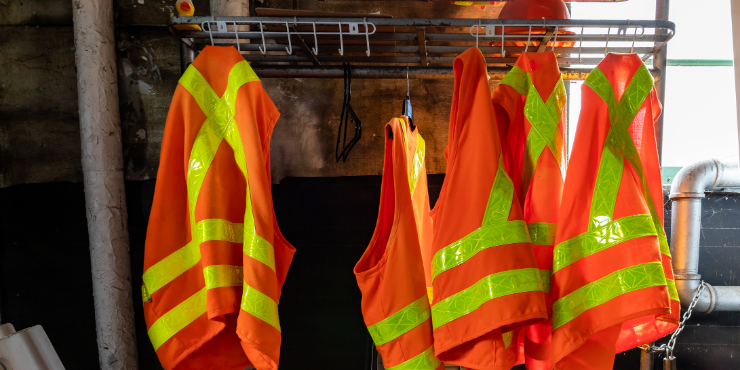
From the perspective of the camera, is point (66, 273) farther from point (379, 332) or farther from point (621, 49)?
point (621, 49)

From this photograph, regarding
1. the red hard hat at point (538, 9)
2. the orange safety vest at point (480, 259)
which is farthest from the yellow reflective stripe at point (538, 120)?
the red hard hat at point (538, 9)

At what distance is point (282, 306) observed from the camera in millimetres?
1746

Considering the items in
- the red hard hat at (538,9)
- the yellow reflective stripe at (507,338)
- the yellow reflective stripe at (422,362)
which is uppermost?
the red hard hat at (538,9)

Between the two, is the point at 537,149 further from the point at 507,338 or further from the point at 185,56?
the point at 185,56

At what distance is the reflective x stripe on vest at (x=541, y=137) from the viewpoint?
3.09ft

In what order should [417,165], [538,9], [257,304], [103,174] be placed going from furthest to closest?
[103,174]
[417,165]
[538,9]
[257,304]

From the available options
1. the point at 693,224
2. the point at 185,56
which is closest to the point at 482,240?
the point at 185,56

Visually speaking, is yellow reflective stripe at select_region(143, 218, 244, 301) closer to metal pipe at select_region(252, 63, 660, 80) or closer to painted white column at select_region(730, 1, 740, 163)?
metal pipe at select_region(252, 63, 660, 80)

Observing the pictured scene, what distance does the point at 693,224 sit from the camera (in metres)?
1.64

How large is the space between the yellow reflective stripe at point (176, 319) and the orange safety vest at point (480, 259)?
0.64 metres

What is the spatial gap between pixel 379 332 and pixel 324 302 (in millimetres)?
839

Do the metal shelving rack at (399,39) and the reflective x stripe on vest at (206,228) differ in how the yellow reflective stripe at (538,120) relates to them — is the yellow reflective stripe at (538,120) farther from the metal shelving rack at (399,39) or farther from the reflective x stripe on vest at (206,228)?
the reflective x stripe on vest at (206,228)

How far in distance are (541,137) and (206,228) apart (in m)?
0.86

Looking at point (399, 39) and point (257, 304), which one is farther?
point (399, 39)
